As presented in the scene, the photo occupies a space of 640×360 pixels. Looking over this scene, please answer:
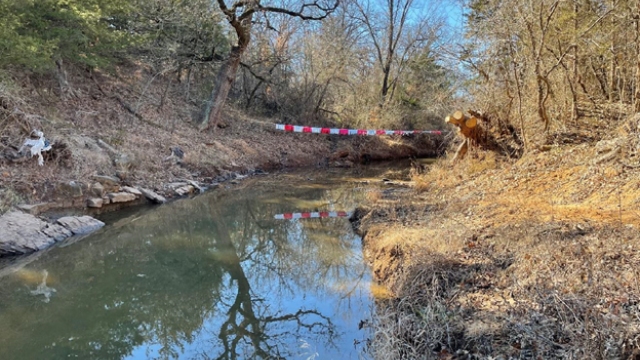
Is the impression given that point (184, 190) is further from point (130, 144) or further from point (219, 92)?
point (219, 92)

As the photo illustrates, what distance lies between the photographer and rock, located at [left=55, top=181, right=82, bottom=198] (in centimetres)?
825

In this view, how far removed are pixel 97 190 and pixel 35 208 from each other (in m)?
1.59

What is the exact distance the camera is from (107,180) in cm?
938

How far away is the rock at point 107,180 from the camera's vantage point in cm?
922

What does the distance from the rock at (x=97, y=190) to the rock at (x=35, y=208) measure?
1.03 metres

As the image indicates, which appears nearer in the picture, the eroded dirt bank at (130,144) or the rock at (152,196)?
the eroded dirt bank at (130,144)

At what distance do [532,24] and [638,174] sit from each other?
3.74 m

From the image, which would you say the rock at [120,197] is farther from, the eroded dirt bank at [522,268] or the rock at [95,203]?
the eroded dirt bank at [522,268]

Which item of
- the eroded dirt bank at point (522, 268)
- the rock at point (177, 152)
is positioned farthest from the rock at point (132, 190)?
the eroded dirt bank at point (522, 268)

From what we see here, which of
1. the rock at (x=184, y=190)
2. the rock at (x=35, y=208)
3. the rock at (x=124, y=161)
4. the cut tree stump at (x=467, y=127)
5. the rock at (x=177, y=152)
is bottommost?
the rock at (x=35, y=208)

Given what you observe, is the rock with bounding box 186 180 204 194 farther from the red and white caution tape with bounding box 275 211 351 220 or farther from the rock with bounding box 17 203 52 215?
the rock with bounding box 17 203 52 215

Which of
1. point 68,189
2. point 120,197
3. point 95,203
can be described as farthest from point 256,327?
point 120,197

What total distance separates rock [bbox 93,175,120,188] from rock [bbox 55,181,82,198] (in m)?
0.59

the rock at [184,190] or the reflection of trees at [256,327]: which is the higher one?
the rock at [184,190]
